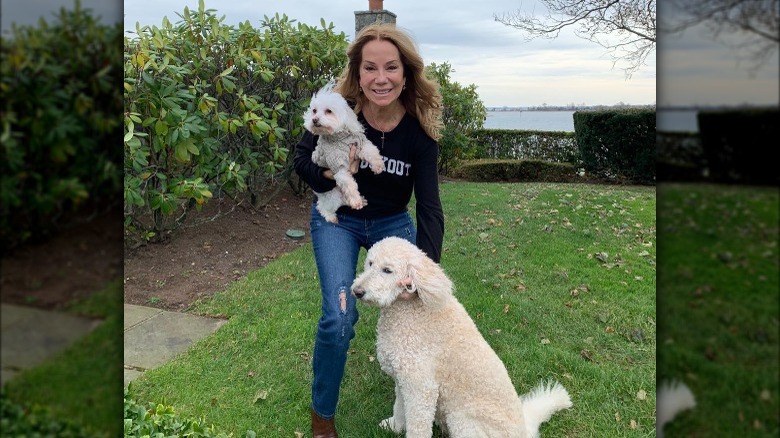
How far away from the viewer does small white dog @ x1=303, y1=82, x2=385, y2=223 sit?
3207mm

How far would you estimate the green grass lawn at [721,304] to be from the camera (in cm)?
79

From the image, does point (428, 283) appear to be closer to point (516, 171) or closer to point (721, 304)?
point (721, 304)

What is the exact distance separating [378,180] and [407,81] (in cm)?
61

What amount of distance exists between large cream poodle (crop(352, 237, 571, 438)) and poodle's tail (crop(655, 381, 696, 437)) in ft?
5.47

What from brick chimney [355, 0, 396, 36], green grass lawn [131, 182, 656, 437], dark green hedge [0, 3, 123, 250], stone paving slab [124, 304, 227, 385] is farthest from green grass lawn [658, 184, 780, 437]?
brick chimney [355, 0, 396, 36]

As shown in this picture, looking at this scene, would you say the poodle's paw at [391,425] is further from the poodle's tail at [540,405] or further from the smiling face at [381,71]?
the smiling face at [381,71]

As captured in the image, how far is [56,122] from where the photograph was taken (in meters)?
0.93

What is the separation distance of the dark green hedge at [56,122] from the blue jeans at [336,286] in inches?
78.0

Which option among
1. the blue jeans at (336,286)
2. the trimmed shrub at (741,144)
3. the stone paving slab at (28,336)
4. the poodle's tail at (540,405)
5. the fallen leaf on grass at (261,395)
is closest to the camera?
the trimmed shrub at (741,144)

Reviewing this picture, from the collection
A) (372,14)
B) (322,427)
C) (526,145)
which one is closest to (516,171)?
(526,145)

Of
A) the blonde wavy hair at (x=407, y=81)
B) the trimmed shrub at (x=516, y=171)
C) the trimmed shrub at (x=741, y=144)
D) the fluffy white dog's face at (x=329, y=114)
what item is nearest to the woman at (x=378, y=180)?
the blonde wavy hair at (x=407, y=81)

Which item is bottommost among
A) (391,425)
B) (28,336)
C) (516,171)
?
(391,425)

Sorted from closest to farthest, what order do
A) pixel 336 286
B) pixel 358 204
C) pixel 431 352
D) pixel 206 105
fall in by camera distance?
pixel 431 352 < pixel 336 286 < pixel 358 204 < pixel 206 105

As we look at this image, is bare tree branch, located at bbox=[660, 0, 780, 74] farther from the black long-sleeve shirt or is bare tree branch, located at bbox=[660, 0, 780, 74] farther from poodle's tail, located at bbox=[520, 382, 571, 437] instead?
poodle's tail, located at bbox=[520, 382, 571, 437]
